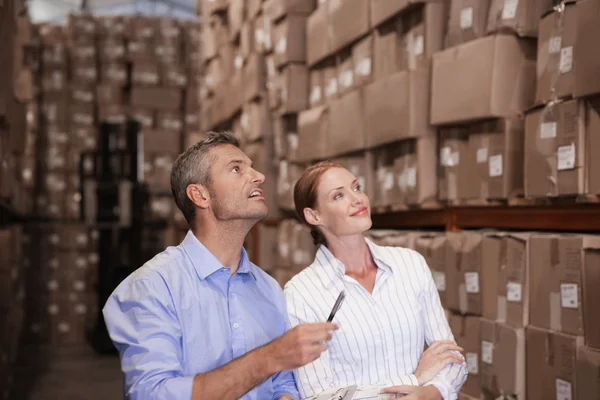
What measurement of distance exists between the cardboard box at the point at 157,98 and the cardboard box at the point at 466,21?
22.6 ft

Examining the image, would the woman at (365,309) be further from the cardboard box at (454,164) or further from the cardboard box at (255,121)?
the cardboard box at (255,121)

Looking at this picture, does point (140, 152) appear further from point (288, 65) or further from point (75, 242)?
point (288, 65)

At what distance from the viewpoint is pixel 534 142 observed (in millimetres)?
3170

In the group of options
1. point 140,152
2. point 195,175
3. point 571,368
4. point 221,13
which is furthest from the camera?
point 140,152

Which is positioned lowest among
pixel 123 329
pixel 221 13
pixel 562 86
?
pixel 123 329

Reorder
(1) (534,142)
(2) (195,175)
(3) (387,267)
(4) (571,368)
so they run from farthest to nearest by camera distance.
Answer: (1) (534,142)
(4) (571,368)
(3) (387,267)
(2) (195,175)

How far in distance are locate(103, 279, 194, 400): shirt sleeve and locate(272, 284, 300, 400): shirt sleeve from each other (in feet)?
1.29

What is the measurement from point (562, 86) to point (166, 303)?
5.73 feet

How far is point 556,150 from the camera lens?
3045 millimetres

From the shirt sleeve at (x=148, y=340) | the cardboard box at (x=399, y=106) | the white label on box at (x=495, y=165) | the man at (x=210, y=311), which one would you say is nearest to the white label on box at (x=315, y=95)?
the cardboard box at (x=399, y=106)

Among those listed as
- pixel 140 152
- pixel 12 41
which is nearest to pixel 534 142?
pixel 12 41

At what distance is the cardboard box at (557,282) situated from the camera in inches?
113

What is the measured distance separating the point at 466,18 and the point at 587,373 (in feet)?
5.46

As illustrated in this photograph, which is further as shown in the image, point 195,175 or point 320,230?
point 320,230
